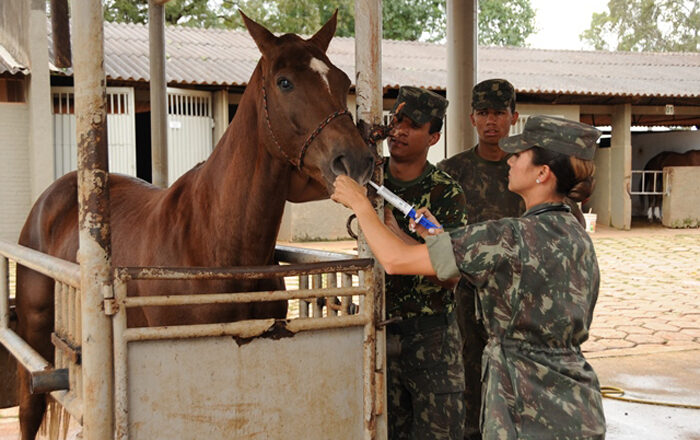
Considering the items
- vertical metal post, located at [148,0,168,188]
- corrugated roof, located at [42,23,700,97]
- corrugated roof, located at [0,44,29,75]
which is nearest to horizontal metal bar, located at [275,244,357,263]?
vertical metal post, located at [148,0,168,188]

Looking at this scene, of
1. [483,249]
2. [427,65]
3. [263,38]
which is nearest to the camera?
[483,249]

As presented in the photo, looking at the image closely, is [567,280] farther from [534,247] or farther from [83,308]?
[83,308]

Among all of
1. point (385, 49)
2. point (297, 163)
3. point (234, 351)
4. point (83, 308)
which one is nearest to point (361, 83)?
point (297, 163)

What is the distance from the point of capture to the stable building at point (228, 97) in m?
11.3

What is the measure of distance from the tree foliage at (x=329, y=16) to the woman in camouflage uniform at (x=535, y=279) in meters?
15.0

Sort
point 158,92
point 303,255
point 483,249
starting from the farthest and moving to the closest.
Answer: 1. point 158,92
2. point 303,255
3. point 483,249

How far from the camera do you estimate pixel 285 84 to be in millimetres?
2404

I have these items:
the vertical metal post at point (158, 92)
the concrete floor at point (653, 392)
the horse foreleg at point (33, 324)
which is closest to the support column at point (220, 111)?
the vertical metal post at point (158, 92)

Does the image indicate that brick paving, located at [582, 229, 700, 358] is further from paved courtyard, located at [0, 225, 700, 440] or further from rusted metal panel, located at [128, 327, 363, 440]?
rusted metal panel, located at [128, 327, 363, 440]

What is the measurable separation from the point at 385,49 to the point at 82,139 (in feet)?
52.7

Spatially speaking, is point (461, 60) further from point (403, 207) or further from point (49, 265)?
point (49, 265)

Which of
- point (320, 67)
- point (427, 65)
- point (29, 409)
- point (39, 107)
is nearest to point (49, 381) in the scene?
point (320, 67)

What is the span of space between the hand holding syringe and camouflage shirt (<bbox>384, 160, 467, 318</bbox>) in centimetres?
52

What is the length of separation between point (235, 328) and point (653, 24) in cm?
3900
